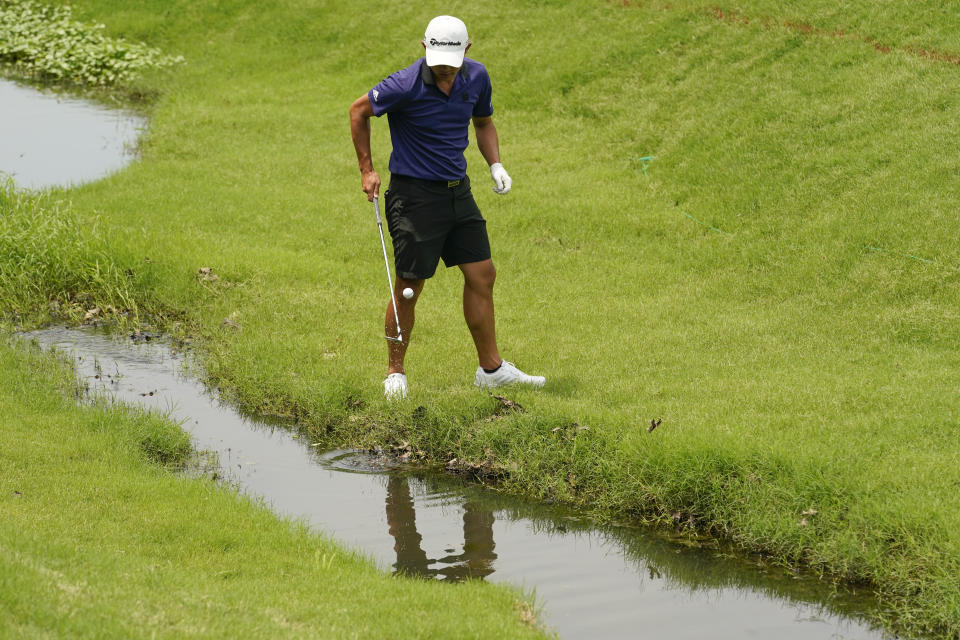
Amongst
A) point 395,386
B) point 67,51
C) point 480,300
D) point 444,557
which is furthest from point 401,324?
point 67,51

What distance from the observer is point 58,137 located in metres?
16.6

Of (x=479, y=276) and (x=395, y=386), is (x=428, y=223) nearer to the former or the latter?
(x=479, y=276)

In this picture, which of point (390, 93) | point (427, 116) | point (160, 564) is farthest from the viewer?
point (427, 116)

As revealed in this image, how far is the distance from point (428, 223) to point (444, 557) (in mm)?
2327

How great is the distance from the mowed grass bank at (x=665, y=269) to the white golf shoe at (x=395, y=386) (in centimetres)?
11

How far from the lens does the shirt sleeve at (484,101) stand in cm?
727

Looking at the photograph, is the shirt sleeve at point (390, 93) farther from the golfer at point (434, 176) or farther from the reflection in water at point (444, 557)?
the reflection in water at point (444, 557)

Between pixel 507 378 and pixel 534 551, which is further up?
pixel 507 378

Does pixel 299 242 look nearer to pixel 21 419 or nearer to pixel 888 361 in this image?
pixel 21 419

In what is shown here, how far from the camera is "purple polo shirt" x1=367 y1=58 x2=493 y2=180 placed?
6.96 meters

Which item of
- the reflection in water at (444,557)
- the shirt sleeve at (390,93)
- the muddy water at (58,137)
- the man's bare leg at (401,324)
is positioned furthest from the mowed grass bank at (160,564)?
the muddy water at (58,137)

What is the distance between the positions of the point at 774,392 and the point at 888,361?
1.11 meters

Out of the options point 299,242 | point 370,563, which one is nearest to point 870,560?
point 370,563

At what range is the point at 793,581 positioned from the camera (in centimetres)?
549
